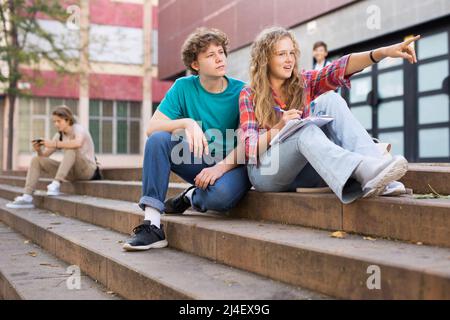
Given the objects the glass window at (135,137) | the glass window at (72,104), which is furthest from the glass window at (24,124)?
the glass window at (135,137)

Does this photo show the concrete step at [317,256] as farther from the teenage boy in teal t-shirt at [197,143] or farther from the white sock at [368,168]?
the white sock at [368,168]

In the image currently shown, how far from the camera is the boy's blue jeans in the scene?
3.27 metres

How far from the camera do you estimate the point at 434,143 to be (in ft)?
28.1

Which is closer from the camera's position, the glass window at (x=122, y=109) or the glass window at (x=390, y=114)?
the glass window at (x=390, y=114)

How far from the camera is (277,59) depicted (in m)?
3.34

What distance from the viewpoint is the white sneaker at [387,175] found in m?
2.52

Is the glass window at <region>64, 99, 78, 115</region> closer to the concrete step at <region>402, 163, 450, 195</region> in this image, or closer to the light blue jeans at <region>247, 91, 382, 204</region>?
the light blue jeans at <region>247, 91, 382, 204</region>

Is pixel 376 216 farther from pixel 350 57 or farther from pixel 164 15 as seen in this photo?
pixel 164 15

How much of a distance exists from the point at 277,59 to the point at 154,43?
23.8 metres

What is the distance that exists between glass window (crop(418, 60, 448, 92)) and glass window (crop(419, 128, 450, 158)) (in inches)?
26.9

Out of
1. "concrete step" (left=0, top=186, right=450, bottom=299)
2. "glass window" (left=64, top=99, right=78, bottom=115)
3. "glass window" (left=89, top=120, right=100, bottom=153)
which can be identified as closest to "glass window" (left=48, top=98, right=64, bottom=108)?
"glass window" (left=64, top=99, right=78, bottom=115)

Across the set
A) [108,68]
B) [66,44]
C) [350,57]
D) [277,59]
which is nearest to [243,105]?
[277,59]

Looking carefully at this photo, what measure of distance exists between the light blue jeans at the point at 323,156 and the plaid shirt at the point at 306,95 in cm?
11

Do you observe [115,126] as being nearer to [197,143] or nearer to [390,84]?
[390,84]
